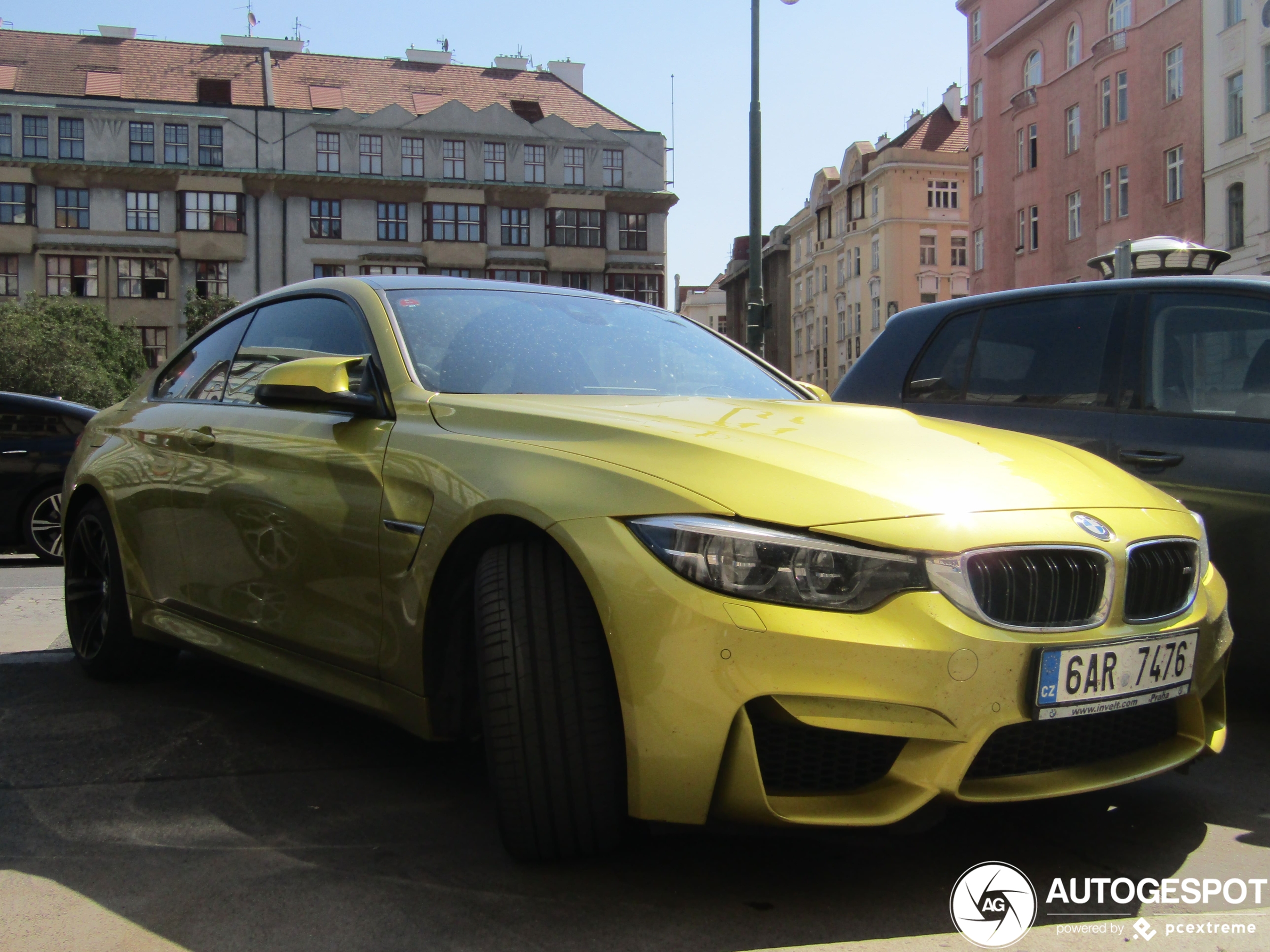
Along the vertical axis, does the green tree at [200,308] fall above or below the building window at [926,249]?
below

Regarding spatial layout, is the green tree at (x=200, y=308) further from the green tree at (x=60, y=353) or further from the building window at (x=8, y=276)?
the building window at (x=8, y=276)

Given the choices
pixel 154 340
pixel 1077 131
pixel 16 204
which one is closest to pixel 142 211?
pixel 16 204

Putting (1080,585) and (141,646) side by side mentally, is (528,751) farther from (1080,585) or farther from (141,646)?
(141,646)

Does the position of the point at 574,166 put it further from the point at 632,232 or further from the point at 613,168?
the point at 632,232

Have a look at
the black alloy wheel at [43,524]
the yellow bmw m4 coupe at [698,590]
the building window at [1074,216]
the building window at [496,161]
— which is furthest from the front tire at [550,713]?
the building window at [496,161]

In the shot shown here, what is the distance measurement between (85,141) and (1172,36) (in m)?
47.4

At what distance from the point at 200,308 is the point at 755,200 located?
4443 cm

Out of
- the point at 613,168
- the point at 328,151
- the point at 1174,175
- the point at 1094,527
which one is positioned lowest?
the point at 1094,527

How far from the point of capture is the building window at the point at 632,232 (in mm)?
64062

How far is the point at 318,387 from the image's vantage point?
337 centimetres

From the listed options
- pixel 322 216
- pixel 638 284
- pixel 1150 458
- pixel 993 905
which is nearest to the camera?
pixel 993 905

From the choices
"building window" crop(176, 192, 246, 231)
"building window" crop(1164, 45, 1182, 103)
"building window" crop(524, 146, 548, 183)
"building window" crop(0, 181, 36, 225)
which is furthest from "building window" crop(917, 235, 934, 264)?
"building window" crop(0, 181, 36, 225)

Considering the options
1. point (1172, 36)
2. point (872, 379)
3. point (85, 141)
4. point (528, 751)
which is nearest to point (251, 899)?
point (528, 751)
